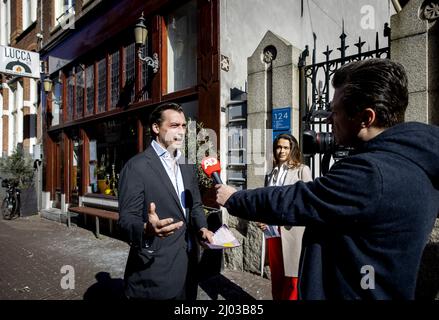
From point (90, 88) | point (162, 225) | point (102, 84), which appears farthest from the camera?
point (90, 88)

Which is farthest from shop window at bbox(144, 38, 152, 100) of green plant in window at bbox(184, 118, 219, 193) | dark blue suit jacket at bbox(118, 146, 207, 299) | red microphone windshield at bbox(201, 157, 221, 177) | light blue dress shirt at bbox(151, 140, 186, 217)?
red microphone windshield at bbox(201, 157, 221, 177)

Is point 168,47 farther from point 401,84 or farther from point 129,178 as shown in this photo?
point 401,84

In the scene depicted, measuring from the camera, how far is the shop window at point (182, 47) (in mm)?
6742

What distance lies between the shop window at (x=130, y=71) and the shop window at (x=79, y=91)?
2.75 metres

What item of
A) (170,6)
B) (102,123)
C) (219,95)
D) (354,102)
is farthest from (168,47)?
(354,102)

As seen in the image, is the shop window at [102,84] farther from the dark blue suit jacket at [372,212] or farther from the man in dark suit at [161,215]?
the dark blue suit jacket at [372,212]

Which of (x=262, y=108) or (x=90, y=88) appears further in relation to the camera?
(x=90, y=88)

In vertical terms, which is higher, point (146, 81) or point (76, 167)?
point (146, 81)

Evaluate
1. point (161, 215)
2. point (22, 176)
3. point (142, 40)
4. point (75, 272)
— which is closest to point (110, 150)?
point (142, 40)

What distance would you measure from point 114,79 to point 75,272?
574 cm

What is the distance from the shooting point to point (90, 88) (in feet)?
31.4

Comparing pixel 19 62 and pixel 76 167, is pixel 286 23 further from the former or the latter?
pixel 19 62

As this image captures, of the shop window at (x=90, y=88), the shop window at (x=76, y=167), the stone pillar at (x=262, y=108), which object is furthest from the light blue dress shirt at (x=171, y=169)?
the shop window at (x=76, y=167)
